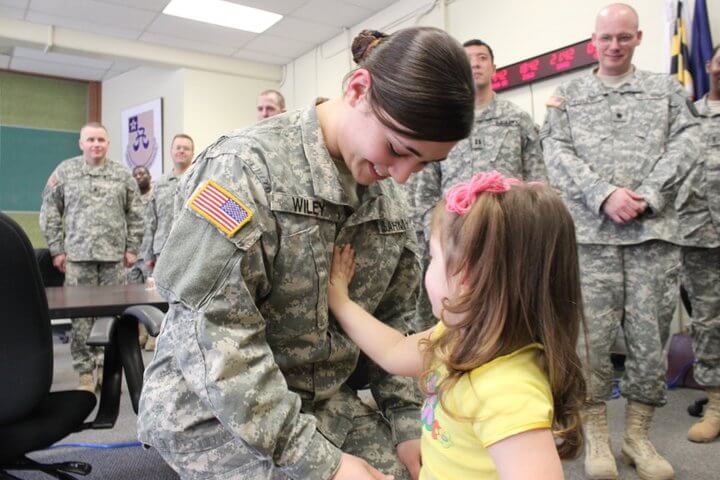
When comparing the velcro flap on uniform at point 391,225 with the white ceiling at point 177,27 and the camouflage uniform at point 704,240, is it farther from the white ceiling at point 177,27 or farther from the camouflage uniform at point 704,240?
the white ceiling at point 177,27

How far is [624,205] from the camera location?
1895mm

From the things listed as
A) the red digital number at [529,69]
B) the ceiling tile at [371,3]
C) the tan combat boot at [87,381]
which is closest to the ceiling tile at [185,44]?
the ceiling tile at [371,3]

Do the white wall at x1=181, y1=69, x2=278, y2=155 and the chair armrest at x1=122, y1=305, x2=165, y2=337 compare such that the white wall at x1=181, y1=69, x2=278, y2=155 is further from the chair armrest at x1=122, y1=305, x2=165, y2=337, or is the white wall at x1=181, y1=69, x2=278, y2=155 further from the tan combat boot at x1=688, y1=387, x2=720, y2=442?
the tan combat boot at x1=688, y1=387, x2=720, y2=442

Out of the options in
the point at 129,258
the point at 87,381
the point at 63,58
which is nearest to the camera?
the point at 87,381

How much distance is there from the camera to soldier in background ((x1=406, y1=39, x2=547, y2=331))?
2529mm

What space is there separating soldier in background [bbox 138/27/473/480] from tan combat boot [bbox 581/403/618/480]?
3.52 feet

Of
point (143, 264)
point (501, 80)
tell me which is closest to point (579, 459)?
point (501, 80)

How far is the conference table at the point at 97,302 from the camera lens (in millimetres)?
1627

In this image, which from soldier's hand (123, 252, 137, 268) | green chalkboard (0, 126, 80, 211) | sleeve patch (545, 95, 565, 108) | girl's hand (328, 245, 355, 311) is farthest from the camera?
green chalkboard (0, 126, 80, 211)

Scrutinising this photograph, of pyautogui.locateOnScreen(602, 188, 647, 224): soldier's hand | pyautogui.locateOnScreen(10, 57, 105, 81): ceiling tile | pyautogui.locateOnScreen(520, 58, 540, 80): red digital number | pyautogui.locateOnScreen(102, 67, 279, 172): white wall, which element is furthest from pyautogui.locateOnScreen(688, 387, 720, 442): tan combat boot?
pyautogui.locateOnScreen(10, 57, 105, 81): ceiling tile

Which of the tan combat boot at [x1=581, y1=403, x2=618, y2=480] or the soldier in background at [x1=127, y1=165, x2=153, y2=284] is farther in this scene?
the soldier in background at [x1=127, y1=165, x2=153, y2=284]

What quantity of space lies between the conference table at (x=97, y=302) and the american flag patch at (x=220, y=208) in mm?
927

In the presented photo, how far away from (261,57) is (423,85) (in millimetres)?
5958

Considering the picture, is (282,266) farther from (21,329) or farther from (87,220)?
(87,220)
